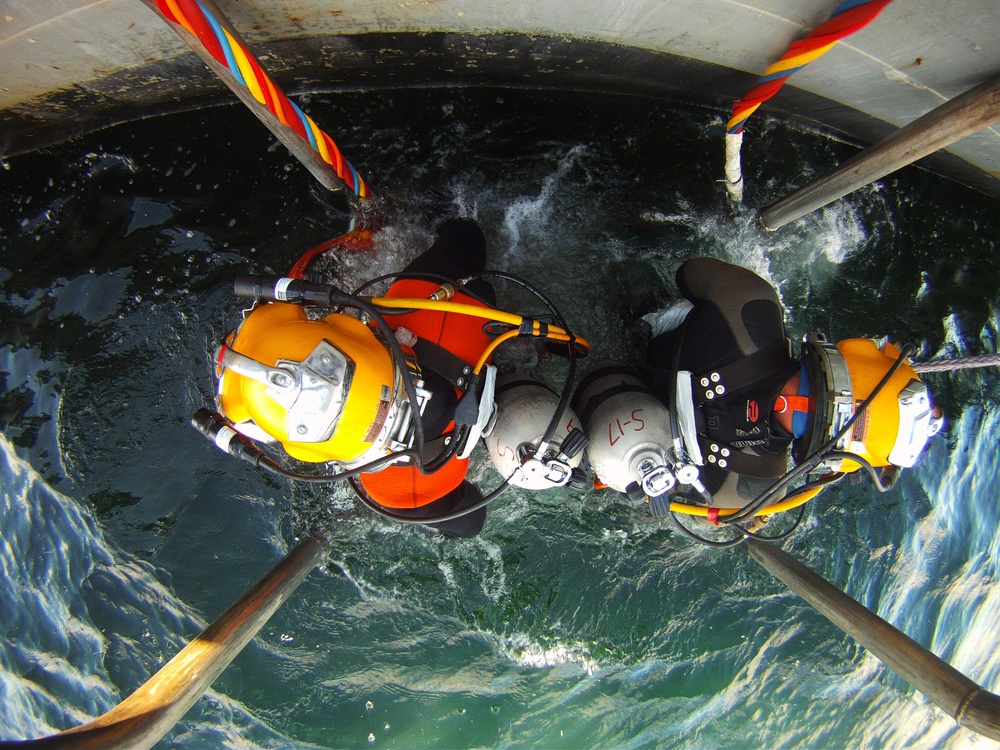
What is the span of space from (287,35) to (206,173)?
95 centimetres

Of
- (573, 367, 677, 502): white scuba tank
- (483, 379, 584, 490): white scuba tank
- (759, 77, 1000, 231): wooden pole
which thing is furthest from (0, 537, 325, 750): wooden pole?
(759, 77, 1000, 231): wooden pole

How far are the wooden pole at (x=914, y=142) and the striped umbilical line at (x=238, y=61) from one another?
2.51 m

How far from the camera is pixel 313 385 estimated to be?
5.07 ft

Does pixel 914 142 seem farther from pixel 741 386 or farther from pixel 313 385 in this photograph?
pixel 313 385

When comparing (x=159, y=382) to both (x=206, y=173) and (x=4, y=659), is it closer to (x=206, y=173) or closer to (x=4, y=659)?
(x=206, y=173)

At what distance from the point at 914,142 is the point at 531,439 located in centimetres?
212

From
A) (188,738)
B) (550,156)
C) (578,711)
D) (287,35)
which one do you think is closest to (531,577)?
(578,711)

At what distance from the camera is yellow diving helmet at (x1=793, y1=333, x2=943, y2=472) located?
78.3 inches

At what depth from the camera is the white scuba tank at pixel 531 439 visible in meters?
2.23

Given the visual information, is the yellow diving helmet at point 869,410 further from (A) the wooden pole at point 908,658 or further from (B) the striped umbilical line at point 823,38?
(B) the striped umbilical line at point 823,38

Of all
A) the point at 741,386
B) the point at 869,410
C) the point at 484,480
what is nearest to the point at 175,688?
the point at 484,480

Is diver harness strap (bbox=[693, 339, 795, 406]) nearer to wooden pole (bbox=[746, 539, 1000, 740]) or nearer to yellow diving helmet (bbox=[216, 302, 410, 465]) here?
wooden pole (bbox=[746, 539, 1000, 740])

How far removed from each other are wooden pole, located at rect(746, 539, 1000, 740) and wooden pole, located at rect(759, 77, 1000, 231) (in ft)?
6.43

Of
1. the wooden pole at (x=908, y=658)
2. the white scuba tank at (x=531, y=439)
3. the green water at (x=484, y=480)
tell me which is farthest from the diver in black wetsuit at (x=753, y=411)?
the green water at (x=484, y=480)
